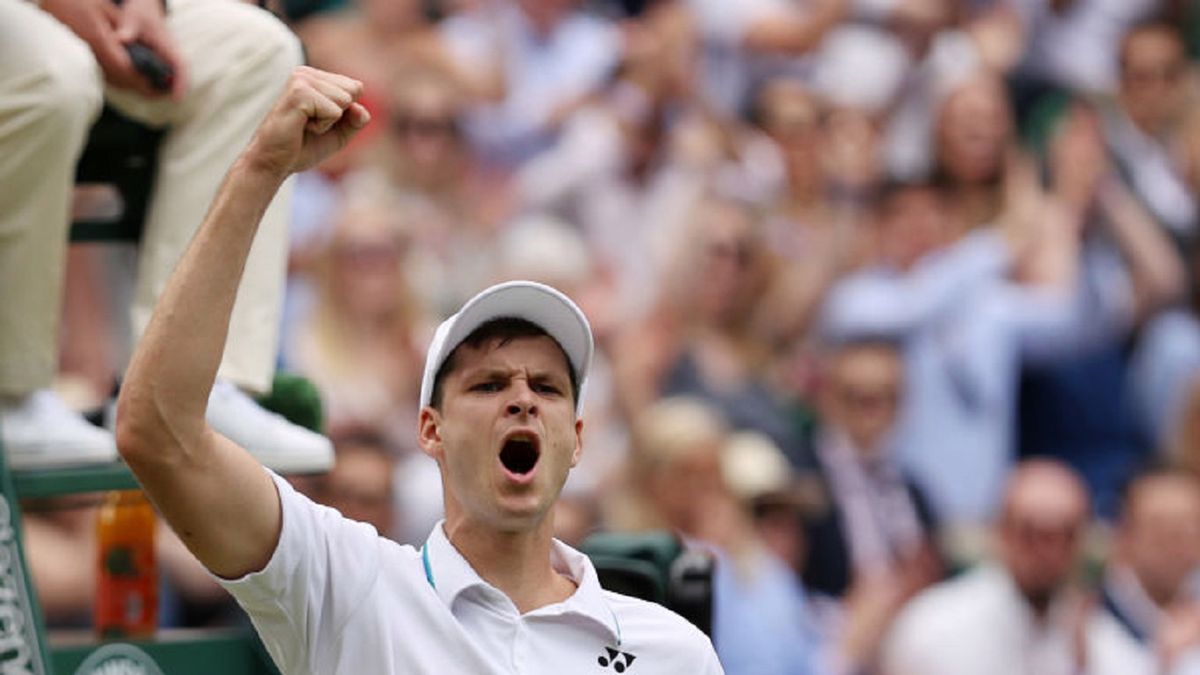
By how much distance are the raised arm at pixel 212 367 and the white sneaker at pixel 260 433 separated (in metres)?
1.55

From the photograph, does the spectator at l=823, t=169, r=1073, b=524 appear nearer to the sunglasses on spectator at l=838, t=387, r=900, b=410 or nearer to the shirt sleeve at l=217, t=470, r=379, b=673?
the sunglasses on spectator at l=838, t=387, r=900, b=410

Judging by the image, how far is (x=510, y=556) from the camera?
2.88m

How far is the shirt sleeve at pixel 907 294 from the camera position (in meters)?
8.09

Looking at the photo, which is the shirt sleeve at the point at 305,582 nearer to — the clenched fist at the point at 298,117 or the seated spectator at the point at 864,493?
the clenched fist at the point at 298,117

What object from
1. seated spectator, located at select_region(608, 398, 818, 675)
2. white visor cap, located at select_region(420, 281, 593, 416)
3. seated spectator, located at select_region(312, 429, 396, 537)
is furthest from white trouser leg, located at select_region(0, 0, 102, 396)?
seated spectator, located at select_region(608, 398, 818, 675)

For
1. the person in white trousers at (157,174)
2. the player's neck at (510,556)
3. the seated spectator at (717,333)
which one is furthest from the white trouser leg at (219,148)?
the seated spectator at (717,333)

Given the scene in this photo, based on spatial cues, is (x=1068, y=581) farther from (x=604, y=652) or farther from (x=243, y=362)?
(x=604, y=652)

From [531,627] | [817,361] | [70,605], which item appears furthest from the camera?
[817,361]

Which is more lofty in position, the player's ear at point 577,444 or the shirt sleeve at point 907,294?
the shirt sleeve at point 907,294

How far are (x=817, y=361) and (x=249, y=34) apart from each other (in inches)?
157

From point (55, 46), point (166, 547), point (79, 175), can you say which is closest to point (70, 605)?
point (166, 547)

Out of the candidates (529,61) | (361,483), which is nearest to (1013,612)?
(361,483)

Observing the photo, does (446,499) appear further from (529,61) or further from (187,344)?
(529,61)

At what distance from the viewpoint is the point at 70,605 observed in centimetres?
596
